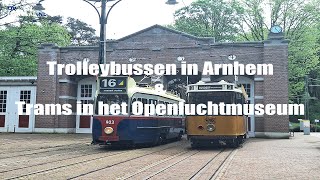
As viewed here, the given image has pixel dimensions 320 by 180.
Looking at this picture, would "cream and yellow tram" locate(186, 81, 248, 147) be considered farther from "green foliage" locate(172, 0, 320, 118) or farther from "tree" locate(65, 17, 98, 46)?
"tree" locate(65, 17, 98, 46)

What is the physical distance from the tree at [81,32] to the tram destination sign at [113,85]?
50739 millimetres

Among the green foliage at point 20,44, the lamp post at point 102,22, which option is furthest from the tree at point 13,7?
the lamp post at point 102,22

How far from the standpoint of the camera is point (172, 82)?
1296 inches

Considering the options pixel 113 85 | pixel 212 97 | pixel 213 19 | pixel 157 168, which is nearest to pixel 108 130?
pixel 113 85

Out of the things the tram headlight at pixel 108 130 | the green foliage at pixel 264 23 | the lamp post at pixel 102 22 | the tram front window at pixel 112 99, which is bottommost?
the tram headlight at pixel 108 130

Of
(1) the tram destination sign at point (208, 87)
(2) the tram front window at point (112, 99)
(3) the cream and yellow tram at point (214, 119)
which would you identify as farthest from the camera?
(1) the tram destination sign at point (208, 87)

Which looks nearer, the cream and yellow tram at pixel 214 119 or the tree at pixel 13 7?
the cream and yellow tram at pixel 214 119

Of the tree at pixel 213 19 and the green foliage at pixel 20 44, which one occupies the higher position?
the tree at pixel 213 19

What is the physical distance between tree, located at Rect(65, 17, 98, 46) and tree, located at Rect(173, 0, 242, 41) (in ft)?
77.9

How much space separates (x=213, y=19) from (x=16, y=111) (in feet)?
84.0

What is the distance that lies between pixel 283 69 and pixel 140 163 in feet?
58.7

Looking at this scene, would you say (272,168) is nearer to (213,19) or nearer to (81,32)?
(213,19)

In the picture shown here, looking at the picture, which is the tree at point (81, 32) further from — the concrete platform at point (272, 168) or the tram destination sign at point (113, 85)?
the concrete platform at point (272, 168)

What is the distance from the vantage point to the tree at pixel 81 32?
66750 millimetres
